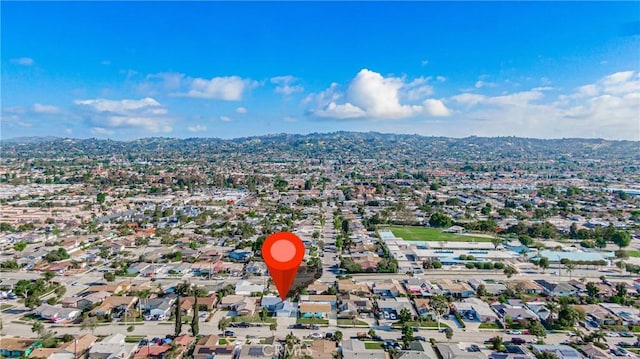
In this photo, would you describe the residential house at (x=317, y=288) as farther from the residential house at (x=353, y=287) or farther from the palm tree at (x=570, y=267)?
the palm tree at (x=570, y=267)

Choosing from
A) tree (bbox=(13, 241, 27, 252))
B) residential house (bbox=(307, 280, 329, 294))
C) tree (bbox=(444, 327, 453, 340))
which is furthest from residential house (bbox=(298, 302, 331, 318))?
tree (bbox=(13, 241, 27, 252))

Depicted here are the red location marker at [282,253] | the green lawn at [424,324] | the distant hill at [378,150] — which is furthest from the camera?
the distant hill at [378,150]

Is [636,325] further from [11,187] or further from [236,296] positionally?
[11,187]

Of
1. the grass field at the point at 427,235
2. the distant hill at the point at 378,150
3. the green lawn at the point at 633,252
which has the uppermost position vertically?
the distant hill at the point at 378,150

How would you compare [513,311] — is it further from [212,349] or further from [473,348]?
[212,349]

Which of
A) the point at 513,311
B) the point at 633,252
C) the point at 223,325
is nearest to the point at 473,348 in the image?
the point at 513,311

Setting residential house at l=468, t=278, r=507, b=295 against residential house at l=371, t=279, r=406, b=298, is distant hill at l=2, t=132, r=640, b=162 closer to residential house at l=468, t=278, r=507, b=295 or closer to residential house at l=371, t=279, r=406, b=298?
residential house at l=371, t=279, r=406, b=298

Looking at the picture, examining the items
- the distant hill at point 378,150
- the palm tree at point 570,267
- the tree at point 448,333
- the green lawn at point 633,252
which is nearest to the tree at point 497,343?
the tree at point 448,333
